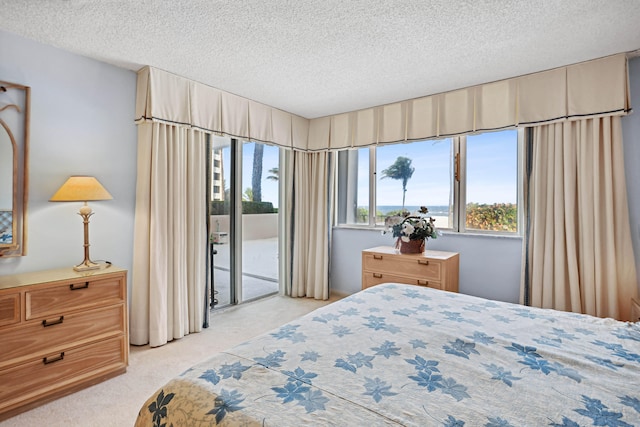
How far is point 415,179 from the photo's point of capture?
387 centimetres

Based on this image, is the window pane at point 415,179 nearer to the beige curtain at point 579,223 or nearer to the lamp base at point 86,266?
the beige curtain at point 579,223

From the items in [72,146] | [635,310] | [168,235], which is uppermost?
[72,146]

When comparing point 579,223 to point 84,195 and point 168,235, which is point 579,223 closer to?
point 168,235

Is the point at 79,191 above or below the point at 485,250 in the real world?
above

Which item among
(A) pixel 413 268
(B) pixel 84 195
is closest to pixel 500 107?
(A) pixel 413 268

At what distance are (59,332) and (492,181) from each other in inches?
154

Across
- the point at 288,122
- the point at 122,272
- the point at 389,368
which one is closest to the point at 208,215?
the point at 122,272

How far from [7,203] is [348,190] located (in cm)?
342

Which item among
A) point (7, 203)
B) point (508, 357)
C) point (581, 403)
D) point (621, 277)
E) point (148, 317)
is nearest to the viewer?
point (581, 403)

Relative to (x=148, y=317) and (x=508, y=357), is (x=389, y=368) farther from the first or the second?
(x=148, y=317)

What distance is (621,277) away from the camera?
8.27 ft

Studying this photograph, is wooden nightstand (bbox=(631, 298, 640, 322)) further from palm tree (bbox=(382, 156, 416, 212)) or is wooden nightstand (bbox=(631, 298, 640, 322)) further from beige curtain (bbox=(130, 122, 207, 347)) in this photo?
beige curtain (bbox=(130, 122, 207, 347))

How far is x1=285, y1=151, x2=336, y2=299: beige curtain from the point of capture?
13.9 ft

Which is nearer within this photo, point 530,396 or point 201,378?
point 530,396
